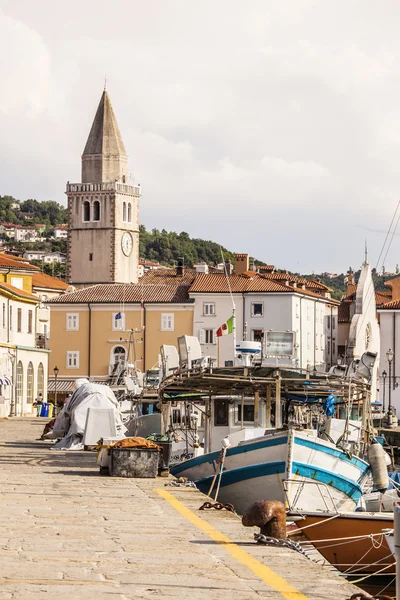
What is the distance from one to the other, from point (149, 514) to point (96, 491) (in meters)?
3.39

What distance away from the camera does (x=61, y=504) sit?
1694cm

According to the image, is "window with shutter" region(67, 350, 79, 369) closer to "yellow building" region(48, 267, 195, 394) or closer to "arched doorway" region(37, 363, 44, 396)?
"yellow building" region(48, 267, 195, 394)

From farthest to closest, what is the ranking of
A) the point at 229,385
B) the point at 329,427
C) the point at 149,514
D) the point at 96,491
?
the point at 329,427
the point at 229,385
the point at 96,491
the point at 149,514

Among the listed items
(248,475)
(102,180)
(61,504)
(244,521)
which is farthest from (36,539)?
(102,180)

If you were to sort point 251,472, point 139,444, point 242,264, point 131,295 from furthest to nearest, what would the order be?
point 242,264, point 131,295, point 251,472, point 139,444

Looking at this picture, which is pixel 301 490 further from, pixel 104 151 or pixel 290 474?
pixel 104 151

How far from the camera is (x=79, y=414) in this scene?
110 ft

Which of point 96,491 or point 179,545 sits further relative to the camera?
point 96,491

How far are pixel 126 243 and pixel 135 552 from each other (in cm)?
12783

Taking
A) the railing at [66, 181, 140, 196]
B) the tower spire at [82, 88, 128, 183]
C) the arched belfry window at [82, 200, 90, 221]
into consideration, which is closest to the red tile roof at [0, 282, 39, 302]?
the arched belfry window at [82, 200, 90, 221]

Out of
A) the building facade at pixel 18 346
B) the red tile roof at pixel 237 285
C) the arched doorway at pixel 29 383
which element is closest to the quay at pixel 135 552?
the building facade at pixel 18 346

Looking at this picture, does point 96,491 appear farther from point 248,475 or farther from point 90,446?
point 90,446

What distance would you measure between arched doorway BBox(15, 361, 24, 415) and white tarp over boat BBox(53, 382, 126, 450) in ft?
118

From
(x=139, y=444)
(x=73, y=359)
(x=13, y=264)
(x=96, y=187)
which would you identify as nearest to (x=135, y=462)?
(x=139, y=444)
